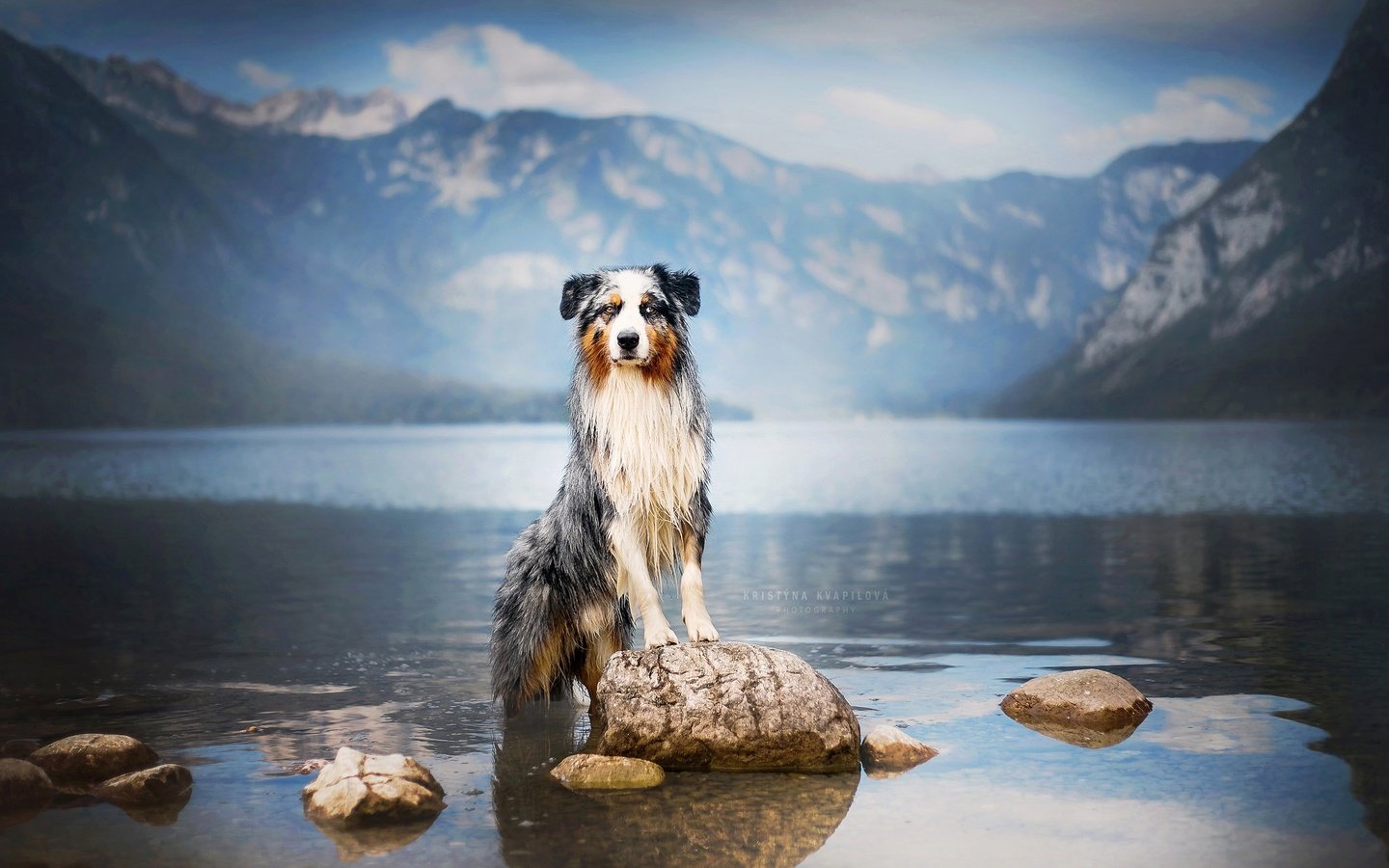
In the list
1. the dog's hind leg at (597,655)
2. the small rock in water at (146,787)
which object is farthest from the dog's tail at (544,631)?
the small rock in water at (146,787)

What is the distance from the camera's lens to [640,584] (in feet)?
27.2

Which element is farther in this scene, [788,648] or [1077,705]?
[788,648]

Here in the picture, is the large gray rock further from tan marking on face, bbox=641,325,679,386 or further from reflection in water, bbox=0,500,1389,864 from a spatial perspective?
tan marking on face, bbox=641,325,679,386

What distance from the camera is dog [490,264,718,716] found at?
26.4 feet

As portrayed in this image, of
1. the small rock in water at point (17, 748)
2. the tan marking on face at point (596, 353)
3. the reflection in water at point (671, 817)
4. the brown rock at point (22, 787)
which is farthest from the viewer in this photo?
the small rock in water at point (17, 748)

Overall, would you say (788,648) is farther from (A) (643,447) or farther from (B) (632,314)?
(B) (632,314)

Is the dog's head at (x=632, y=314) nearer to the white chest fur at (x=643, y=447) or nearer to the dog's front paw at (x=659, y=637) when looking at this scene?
the white chest fur at (x=643, y=447)

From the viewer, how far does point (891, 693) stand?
10500mm

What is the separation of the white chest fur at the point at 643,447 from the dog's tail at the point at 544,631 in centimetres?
80

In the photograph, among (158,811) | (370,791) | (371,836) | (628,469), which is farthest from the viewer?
(628,469)

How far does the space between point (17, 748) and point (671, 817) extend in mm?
4665

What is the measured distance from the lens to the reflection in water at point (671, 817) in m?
6.65

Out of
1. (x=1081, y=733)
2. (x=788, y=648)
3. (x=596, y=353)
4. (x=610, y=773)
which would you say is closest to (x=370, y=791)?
(x=610, y=773)

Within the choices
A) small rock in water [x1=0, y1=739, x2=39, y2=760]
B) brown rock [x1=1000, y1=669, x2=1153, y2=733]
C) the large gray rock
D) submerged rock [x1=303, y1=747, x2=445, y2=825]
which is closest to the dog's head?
the large gray rock
